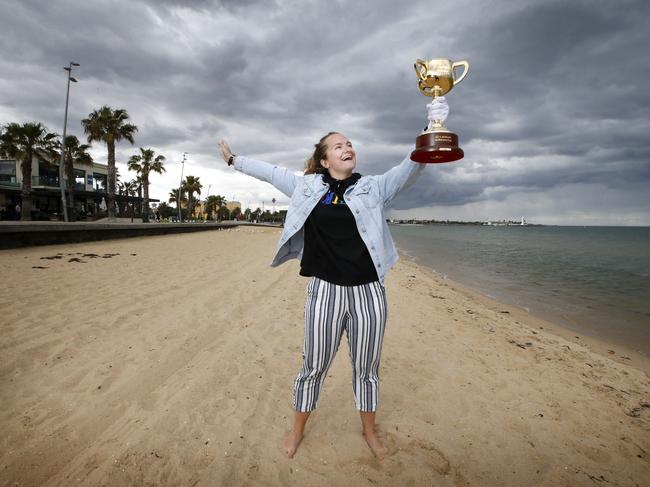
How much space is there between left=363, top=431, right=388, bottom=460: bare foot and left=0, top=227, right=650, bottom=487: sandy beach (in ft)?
0.20

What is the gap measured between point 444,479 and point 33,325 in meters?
5.28

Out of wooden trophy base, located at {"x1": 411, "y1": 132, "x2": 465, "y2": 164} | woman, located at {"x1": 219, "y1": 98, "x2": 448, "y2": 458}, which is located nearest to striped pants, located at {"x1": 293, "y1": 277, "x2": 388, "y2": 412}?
woman, located at {"x1": 219, "y1": 98, "x2": 448, "y2": 458}

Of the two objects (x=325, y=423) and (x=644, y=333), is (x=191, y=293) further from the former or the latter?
(x=644, y=333)

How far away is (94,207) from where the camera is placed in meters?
43.5

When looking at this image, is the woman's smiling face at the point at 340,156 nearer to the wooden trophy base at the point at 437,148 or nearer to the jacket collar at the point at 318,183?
the jacket collar at the point at 318,183

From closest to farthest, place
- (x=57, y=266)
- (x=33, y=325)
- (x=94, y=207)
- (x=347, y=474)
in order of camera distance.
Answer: (x=347, y=474) < (x=33, y=325) < (x=57, y=266) < (x=94, y=207)

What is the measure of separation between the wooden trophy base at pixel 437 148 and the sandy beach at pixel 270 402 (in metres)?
2.16

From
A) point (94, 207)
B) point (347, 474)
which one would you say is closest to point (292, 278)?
point (347, 474)

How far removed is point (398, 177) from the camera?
213cm

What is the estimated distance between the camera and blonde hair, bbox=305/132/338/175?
2.27m

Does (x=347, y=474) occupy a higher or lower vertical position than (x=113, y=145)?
lower

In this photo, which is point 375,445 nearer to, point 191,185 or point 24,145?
point 24,145

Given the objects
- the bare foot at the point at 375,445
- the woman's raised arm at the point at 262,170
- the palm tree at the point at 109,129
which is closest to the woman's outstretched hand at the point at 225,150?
the woman's raised arm at the point at 262,170

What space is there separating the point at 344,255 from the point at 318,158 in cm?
77
